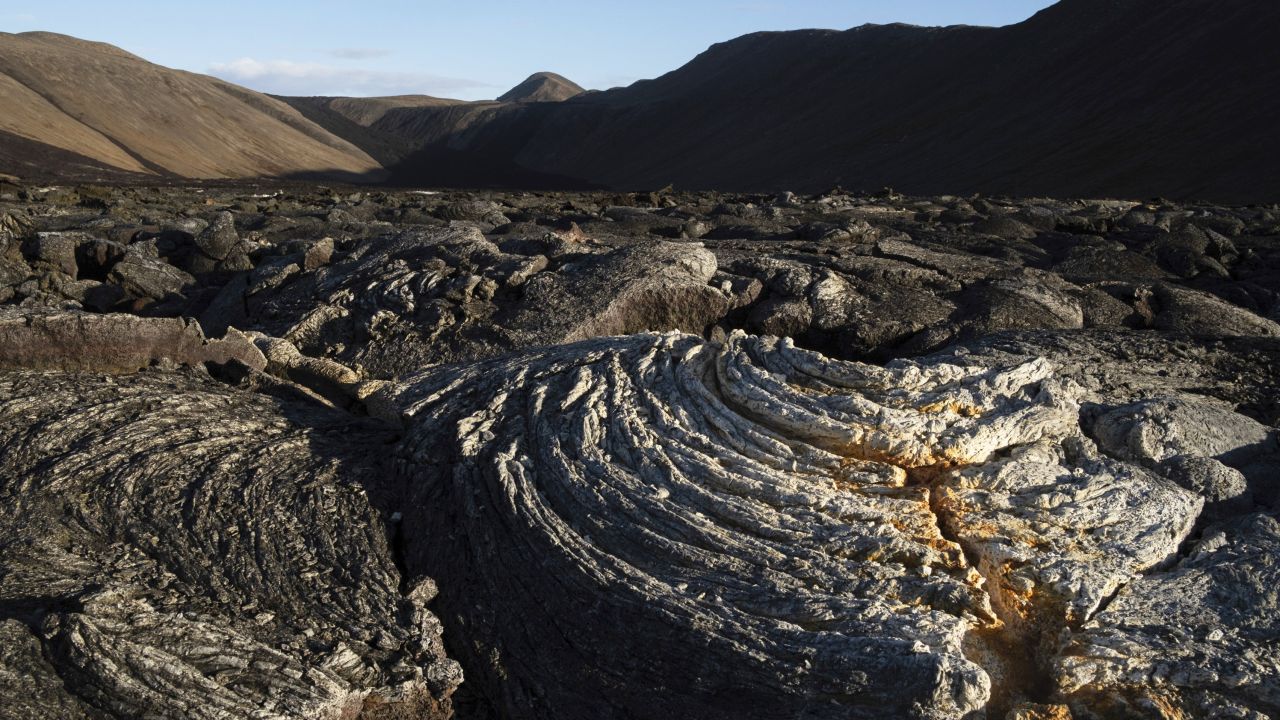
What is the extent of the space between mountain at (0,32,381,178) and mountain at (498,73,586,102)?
96.6 meters

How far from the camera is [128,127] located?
6781cm

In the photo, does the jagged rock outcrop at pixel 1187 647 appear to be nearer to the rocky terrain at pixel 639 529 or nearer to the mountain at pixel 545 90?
the rocky terrain at pixel 639 529

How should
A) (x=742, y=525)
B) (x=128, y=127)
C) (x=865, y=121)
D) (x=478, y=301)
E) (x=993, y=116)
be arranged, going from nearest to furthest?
(x=742, y=525)
(x=478, y=301)
(x=993, y=116)
(x=128, y=127)
(x=865, y=121)

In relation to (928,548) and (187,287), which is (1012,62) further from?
(928,548)

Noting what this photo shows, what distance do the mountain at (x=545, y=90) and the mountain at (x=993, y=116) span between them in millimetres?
80793

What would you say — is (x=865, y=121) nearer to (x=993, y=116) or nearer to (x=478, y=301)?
(x=993, y=116)

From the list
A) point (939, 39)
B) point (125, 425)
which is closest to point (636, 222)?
point (125, 425)

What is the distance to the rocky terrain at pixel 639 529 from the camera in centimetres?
453

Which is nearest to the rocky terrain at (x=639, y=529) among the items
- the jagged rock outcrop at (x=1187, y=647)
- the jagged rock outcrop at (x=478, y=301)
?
the jagged rock outcrop at (x=1187, y=647)

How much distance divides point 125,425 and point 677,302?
468 cm

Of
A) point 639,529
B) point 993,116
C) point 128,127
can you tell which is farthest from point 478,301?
point 128,127

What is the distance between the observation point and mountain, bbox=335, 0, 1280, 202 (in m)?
45.8

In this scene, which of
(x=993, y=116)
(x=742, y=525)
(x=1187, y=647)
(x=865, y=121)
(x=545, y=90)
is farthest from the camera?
(x=545, y=90)

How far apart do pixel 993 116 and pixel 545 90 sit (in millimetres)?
133267
